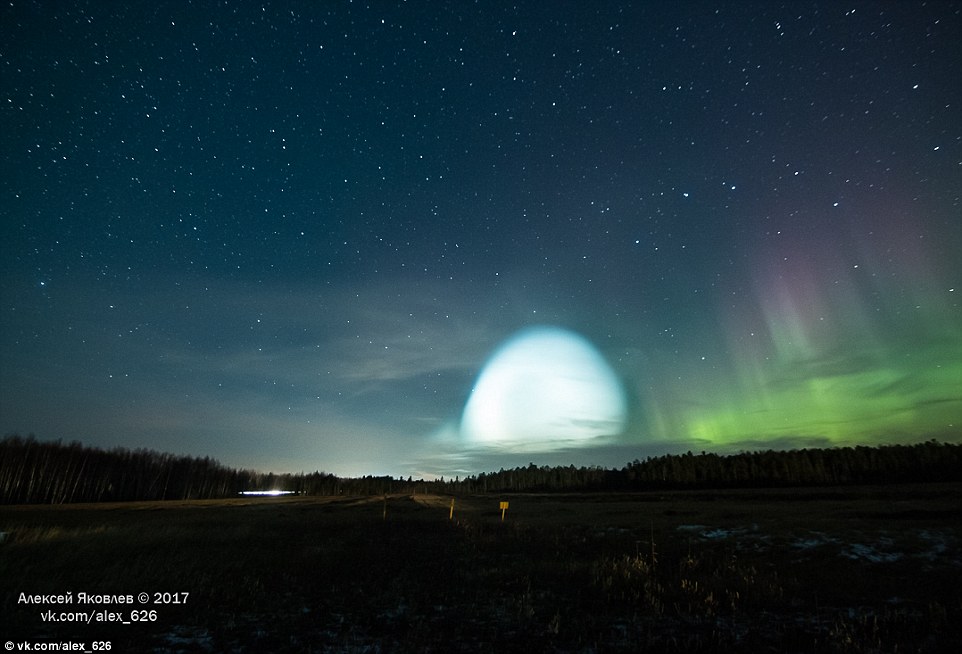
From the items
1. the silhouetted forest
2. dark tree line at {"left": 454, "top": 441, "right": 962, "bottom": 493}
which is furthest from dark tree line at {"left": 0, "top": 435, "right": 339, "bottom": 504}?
dark tree line at {"left": 454, "top": 441, "right": 962, "bottom": 493}

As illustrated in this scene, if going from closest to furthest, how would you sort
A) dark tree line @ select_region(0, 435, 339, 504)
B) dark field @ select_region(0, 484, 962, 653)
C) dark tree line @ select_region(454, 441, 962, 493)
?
dark field @ select_region(0, 484, 962, 653) → dark tree line @ select_region(0, 435, 339, 504) → dark tree line @ select_region(454, 441, 962, 493)

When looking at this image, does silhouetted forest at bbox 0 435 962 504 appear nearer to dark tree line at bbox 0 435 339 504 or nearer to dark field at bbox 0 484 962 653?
dark tree line at bbox 0 435 339 504

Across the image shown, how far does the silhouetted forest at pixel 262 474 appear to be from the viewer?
8194 cm

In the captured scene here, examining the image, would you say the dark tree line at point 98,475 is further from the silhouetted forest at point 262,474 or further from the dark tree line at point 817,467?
the dark tree line at point 817,467

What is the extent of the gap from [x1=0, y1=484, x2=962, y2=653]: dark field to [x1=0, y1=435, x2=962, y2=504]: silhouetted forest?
276 feet

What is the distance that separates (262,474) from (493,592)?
629 ft

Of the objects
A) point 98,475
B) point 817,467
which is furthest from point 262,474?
point 817,467

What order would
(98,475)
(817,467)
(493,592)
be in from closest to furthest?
(493,592) → (98,475) → (817,467)

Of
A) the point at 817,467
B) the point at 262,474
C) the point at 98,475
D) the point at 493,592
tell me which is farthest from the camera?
the point at 262,474

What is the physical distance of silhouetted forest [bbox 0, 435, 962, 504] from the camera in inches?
3226

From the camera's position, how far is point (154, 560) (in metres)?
16.5

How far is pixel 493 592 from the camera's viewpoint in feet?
44.2

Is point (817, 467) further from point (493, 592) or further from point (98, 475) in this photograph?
point (98, 475)

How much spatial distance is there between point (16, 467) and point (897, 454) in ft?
648
